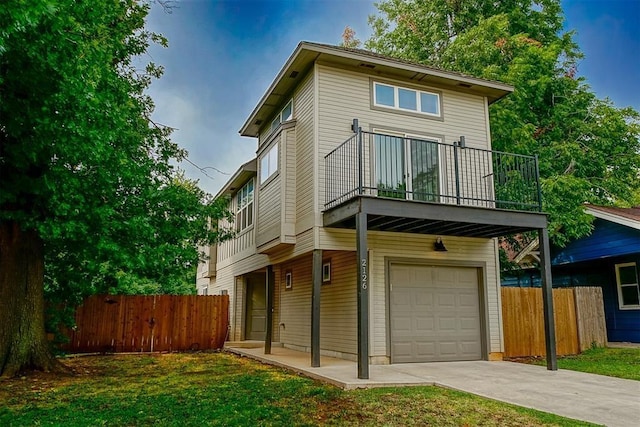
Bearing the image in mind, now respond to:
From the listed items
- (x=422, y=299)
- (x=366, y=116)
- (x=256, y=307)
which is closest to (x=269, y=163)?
(x=366, y=116)

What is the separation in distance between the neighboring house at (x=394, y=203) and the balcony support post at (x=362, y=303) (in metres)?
0.61

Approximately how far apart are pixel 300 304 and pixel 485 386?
6.90 m

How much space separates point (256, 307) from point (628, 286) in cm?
1187

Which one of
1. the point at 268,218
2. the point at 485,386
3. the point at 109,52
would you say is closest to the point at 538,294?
the point at 485,386

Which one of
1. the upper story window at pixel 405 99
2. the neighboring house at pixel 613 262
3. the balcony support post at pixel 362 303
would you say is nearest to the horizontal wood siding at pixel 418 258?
the balcony support post at pixel 362 303

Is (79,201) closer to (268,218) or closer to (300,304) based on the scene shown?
(268,218)

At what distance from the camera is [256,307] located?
17016mm

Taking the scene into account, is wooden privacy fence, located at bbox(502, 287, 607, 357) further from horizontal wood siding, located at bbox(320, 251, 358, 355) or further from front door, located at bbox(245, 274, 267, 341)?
front door, located at bbox(245, 274, 267, 341)

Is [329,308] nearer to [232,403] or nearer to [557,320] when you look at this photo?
[232,403]

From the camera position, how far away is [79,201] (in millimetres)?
7727

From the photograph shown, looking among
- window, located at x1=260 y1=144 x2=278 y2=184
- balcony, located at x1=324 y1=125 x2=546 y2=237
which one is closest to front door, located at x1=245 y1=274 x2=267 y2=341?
window, located at x1=260 y1=144 x2=278 y2=184

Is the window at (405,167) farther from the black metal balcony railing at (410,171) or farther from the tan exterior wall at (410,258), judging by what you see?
the tan exterior wall at (410,258)

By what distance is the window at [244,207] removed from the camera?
15453 millimetres

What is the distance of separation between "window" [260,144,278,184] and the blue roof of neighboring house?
1011cm
